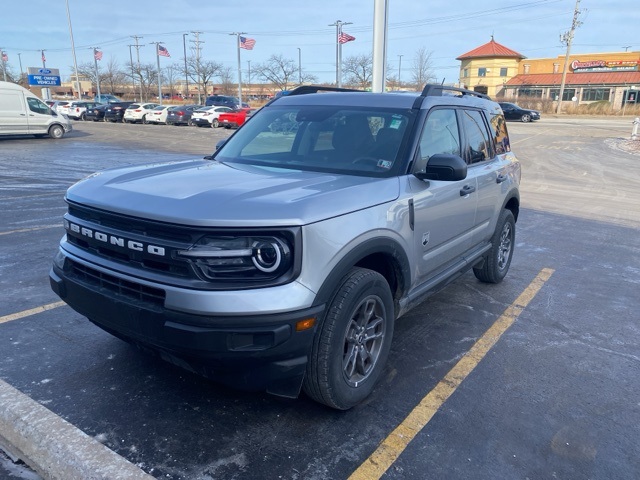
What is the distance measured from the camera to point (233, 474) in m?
2.54

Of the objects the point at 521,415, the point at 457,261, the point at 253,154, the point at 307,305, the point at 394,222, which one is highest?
the point at 253,154

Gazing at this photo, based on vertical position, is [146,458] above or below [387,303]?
below

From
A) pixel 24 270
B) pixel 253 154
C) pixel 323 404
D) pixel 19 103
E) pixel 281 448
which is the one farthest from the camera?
pixel 19 103

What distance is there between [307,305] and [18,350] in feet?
8.15

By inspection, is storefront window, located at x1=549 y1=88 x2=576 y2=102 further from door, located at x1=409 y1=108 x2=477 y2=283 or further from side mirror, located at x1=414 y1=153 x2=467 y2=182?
side mirror, located at x1=414 y1=153 x2=467 y2=182

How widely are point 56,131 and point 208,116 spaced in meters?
11.9

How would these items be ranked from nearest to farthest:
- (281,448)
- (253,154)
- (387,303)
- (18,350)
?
(281,448), (387,303), (18,350), (253,154)

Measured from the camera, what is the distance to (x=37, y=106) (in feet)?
73.0

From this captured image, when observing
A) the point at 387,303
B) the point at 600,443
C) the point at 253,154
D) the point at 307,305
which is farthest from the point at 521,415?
the point at 253,154

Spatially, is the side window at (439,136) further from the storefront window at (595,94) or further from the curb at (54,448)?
the storefront window at (595,94)

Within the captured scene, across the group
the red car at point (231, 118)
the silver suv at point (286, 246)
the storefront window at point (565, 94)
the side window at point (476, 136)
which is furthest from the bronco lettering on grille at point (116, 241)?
the storefront window at point (565, 94)

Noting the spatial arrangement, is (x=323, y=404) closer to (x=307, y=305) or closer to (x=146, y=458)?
(x=307, y=305)

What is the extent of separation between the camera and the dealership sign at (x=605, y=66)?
63.7 meters

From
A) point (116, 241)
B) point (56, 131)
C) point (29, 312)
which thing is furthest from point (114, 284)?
point (56, 131)
